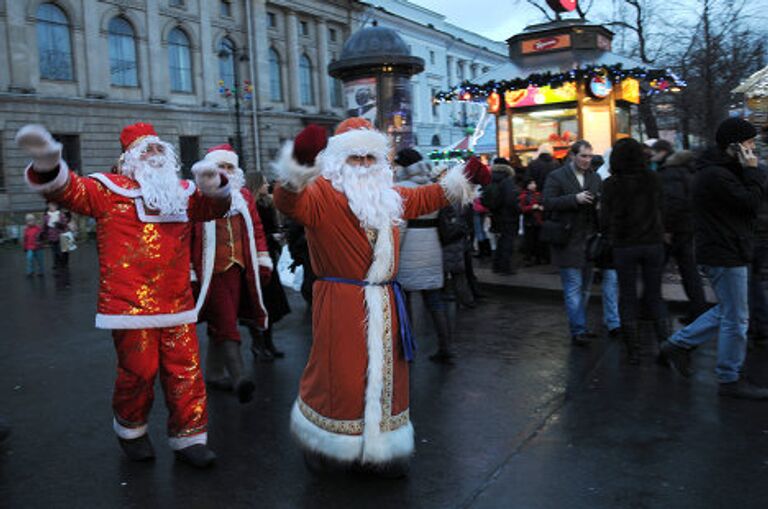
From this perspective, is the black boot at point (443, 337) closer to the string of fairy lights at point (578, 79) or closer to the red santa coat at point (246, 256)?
the red santa coat at point (246, 256)

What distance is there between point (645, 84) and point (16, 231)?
882 inches

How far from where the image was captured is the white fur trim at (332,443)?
141 inches

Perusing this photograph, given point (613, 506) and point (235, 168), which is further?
point (235, 168)

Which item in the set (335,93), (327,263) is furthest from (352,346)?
(335,93)

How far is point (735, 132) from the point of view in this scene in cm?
484

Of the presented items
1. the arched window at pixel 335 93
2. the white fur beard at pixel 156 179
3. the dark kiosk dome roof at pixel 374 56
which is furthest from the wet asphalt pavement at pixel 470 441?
the arched window at pixel 335 93

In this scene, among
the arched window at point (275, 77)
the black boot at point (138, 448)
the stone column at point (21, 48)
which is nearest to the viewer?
the black boot at point (138, 448)

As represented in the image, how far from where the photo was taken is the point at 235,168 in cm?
567

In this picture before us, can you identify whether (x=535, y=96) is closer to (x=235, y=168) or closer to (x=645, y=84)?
(x=645, y=84)

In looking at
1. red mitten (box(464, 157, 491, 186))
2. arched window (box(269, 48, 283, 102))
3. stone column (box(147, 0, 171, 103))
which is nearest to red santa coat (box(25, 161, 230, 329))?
red mitten (box(464, 157, 491, 186))

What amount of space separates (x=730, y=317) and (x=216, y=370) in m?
3.89

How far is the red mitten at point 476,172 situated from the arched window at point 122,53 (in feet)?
104

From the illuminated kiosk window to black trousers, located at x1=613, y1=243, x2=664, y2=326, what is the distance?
31.0 feet

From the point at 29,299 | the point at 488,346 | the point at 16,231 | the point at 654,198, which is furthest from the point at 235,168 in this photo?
the point at 16,231
